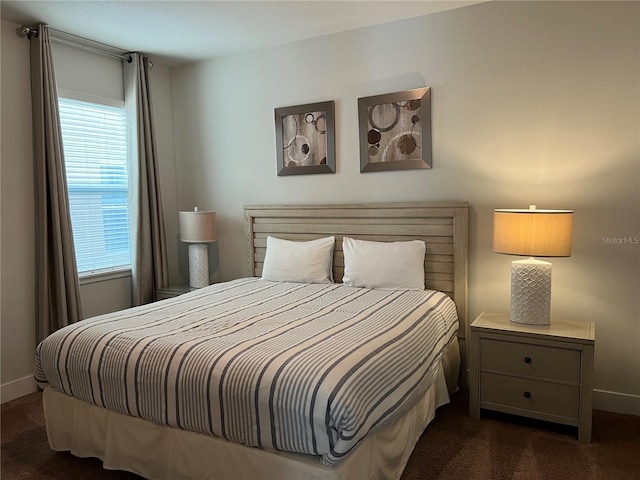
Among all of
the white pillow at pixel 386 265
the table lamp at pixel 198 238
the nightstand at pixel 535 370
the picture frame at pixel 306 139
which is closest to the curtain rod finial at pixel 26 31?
the table lamp at pixel 198 238

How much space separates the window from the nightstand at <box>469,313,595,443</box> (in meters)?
2.94

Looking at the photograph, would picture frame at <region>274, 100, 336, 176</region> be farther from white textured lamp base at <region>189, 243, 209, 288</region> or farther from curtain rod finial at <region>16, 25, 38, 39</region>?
curtain rod finial at <region>16, 25, 38, 39</region>

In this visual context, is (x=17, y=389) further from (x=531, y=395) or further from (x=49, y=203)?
(x=531, y=395)

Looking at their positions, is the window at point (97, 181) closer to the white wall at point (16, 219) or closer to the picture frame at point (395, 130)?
the white wall at point (16, 219)

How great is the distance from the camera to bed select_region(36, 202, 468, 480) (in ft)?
5.53

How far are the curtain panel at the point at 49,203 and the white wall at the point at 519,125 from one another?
63.7 inches

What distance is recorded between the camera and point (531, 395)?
2.57m

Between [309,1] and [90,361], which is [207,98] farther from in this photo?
[90,361]

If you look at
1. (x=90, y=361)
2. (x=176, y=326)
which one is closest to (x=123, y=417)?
(x=90, y=361)

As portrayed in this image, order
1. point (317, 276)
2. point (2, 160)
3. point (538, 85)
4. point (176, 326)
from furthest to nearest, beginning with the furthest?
point (317, 276)
point (2, 160)
point (538, 85)
point (176, 326)

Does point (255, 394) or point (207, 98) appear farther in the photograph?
point (207, 98)

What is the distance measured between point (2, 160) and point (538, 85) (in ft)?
11.5

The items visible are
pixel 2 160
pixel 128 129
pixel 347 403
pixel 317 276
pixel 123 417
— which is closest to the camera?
pixel 347 403

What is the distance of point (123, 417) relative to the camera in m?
2.13
